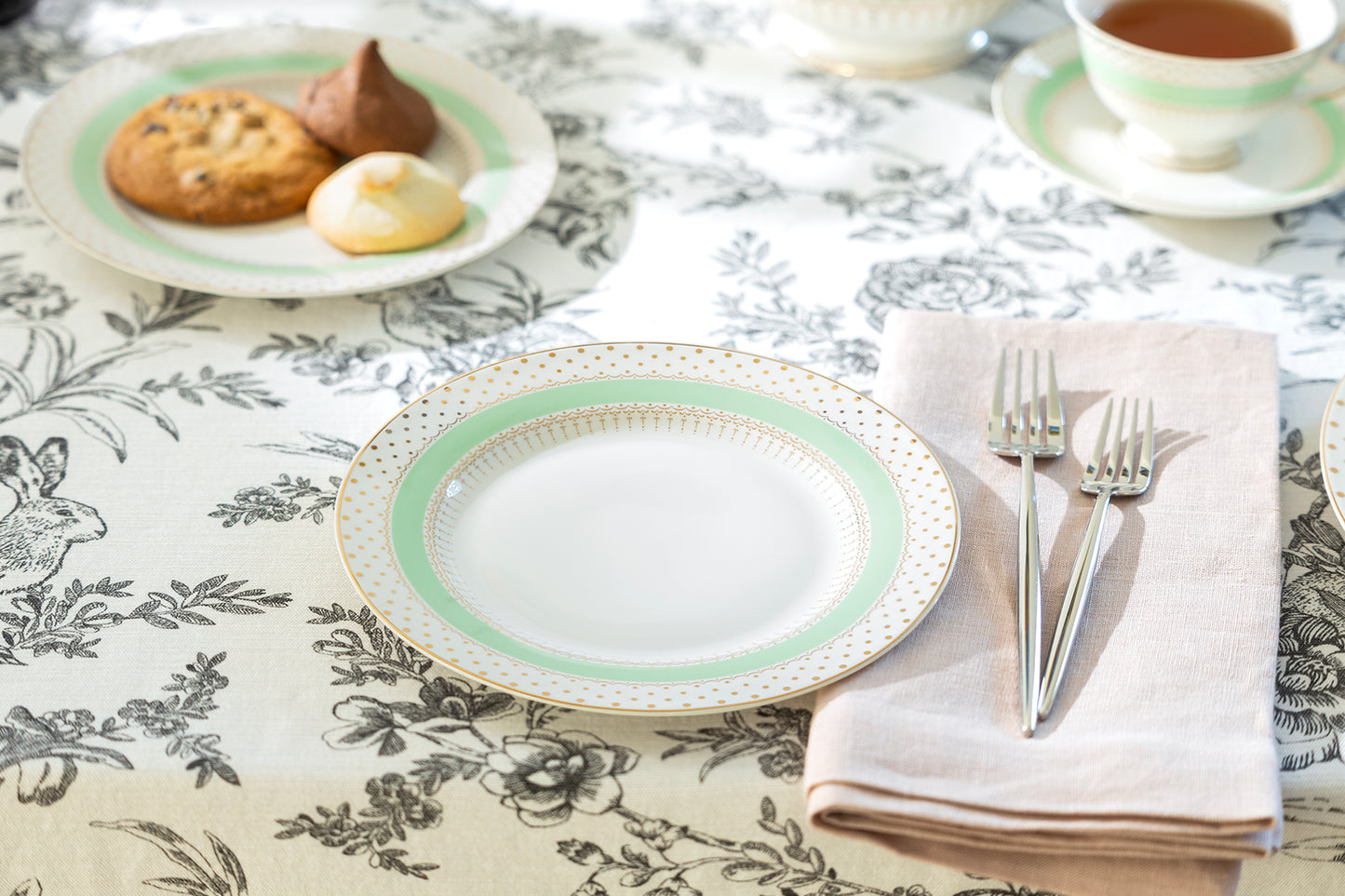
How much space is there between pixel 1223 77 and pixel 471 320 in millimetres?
620

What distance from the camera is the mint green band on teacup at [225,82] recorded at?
899mm

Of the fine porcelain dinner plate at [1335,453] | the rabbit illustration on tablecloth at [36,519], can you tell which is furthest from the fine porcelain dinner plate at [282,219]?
the fine porcelain dinner plate at [1335,453]

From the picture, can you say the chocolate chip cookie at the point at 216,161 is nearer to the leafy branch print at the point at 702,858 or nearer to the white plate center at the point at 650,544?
the white plate center at the point at 650,544

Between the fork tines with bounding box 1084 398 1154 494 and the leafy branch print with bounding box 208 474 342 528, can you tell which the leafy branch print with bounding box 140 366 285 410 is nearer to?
the leafy branch print with bounding box 208 474 342 528

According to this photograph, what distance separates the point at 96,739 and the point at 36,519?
19 cm

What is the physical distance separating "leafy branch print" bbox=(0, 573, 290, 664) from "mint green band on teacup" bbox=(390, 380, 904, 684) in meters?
0.10

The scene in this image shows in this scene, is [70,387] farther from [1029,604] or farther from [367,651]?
[1029,604]

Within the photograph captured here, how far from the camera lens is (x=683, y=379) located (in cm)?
74

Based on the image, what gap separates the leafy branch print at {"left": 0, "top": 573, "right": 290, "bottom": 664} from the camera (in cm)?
63

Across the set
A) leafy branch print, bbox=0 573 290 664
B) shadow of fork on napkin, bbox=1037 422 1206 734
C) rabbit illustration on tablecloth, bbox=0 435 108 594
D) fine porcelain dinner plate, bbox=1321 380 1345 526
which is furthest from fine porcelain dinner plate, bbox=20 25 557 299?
fine porcelain dinner plate, bbox=1321 380 1345 526

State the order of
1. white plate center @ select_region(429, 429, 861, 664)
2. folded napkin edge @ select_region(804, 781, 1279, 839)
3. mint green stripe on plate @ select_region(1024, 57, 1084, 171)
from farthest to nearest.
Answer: mint green stripe on plate @ select_region(1024, 57, 1084, 171) < white plate center @ select_region(429, 429, 861, 664) < folded napkin edge @ select_region(804, 781, 1279, 839)

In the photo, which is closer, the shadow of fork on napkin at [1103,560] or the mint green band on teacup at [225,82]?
the shadow of fork on napkin at [1103,560]

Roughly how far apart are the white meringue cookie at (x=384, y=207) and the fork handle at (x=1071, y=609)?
0.55m

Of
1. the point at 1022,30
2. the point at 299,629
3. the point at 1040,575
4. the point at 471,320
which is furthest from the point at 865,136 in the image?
the point at 299,629
